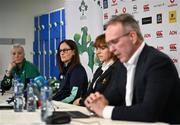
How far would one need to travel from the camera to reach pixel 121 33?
2260 millimetres

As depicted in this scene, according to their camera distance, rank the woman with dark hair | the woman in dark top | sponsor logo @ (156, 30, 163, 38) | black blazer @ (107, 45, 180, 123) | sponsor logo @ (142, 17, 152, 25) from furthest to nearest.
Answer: sponsor logo @ (142, 17, 152, 25) < sponsor logo @ (156, 30, 163, 38) < the woman with dark hair < the woman in dark top < black blazer @ (107, 45, 180, 123)

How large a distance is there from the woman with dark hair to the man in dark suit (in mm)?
1593

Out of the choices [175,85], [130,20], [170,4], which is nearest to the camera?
[175,85]

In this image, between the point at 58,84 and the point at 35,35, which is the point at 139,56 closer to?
the point at 58,84

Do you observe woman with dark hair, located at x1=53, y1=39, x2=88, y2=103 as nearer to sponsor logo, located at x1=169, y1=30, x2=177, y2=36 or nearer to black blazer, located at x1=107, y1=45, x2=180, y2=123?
sponsor logo, located at x1=169, y1=30, x2=177, y2=36

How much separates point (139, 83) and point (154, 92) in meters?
0.19

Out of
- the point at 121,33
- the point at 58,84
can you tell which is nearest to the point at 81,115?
the point at 121,33

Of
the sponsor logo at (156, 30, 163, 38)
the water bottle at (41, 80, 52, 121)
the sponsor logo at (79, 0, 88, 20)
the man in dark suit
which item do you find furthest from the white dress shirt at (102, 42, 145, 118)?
the sponsor logo at (79, 0, 88, 20)

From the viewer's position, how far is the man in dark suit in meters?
2.03

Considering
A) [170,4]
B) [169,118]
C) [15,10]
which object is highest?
[15,10]

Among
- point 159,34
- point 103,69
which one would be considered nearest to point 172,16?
point 159,34

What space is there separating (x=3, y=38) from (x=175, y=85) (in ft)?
21.3

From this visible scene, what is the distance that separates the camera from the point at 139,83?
2.21 meters

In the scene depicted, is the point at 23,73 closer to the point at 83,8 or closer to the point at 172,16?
the point at 83,8
